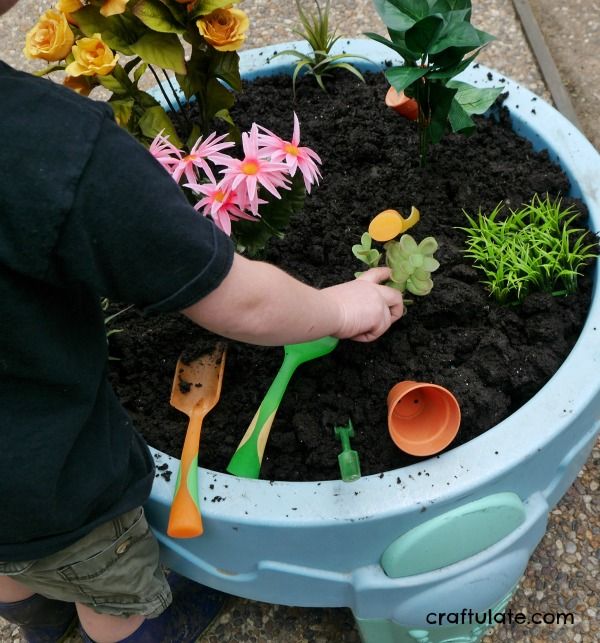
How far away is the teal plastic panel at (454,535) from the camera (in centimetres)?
93

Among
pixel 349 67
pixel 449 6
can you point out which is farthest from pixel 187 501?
pixel 349 67

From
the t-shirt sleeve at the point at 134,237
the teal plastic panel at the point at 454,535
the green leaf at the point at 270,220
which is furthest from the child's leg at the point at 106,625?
the t-shirt sleeve at the point at 134,237

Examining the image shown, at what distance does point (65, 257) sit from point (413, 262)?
549mm

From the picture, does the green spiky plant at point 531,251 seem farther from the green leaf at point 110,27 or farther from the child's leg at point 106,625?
the child's leg at point 106,625

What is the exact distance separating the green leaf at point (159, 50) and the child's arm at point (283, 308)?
0.46m

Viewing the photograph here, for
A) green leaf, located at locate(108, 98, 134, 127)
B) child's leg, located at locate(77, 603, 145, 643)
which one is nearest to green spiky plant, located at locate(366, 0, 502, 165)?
green leaf, located at locate(108, 98, 134, 127)

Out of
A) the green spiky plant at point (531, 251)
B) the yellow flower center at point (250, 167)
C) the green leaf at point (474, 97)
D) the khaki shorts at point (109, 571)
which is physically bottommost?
the khaki shorts at point (109, 571)

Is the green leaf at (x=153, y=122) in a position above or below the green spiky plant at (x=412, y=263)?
above

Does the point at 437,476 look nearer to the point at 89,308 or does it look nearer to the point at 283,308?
the point at 283,308

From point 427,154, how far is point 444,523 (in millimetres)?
747

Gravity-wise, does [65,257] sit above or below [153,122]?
above

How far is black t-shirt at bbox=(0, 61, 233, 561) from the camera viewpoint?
605mm

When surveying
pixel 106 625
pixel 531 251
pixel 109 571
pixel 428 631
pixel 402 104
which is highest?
pixel 402 104

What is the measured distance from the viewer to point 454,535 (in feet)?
3.10
